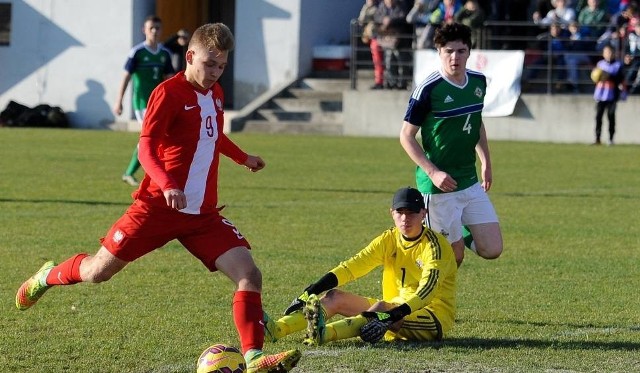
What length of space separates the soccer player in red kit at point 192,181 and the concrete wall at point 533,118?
21.0 meters

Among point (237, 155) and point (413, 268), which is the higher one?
point (237, 155)

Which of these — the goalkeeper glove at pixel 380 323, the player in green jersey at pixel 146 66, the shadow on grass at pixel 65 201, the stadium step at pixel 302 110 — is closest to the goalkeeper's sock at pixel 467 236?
the goalkeeper glove at pixel 380 323

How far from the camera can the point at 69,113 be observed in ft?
111

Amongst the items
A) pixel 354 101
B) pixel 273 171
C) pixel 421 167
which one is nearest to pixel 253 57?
Result: pixel 354 101

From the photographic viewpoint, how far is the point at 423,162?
301 inches

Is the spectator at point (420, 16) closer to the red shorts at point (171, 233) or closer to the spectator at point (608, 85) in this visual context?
the spectator at point (608, 85)

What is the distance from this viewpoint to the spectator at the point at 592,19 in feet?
89.4

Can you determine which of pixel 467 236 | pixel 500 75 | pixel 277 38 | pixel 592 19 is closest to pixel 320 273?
pixel 467 236

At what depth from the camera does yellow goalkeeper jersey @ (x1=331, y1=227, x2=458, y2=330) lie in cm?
719

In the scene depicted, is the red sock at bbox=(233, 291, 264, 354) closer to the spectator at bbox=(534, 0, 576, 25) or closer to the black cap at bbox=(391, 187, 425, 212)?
the black cap at bbox=(391, 187, 425, 212)

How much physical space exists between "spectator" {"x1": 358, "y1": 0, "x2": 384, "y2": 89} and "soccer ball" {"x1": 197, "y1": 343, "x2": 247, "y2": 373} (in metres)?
23.2

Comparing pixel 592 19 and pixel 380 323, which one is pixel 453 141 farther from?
Result: pixel 592 19

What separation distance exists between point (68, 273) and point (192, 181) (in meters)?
1.02

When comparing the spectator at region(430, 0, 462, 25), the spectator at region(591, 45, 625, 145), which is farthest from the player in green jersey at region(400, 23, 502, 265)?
the spectator at region(430, 0, 462, 25)
